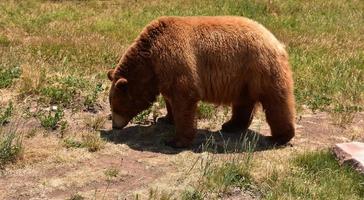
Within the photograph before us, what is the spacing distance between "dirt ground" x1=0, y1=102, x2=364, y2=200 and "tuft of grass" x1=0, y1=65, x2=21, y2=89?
51.3 inches

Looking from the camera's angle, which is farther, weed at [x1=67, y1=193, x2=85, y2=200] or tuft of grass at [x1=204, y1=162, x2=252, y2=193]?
tuft of grass at [x1=204, y1=162, x2=252, y2=193]

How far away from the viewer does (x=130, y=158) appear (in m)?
6.99

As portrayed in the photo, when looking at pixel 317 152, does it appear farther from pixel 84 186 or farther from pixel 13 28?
pixel 13 28

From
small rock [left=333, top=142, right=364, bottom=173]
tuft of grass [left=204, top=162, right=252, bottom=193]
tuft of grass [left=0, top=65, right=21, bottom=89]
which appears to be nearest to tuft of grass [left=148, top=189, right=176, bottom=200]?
tuft of grass [left=204, top=162, right=252, bottom=193]

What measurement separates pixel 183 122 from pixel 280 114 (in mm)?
1212

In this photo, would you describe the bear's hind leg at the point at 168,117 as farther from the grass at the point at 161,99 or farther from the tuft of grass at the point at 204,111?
the tuft of grass at the point at 204,111

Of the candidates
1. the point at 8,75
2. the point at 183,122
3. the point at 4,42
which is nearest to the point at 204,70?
the point at 183,122

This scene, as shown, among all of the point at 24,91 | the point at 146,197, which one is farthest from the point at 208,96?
the point at 24,91

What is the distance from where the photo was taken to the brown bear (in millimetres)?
7289

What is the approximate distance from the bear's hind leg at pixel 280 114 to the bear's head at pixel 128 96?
144 centimetres

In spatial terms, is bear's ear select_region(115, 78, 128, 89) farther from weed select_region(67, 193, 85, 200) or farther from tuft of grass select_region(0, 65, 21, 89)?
tuft of grass select_region(0, 65, 21, 89)

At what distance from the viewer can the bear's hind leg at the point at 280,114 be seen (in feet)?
24.3

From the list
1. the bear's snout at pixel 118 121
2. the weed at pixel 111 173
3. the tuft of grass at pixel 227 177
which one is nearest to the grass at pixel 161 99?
the tuft of grass at pixel 227 177

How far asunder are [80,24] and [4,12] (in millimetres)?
2223
